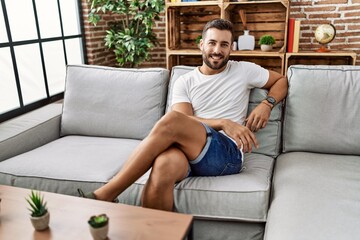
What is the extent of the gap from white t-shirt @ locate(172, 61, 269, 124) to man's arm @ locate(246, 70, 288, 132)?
2.0 inches

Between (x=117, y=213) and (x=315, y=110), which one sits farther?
(x=315, y=110)

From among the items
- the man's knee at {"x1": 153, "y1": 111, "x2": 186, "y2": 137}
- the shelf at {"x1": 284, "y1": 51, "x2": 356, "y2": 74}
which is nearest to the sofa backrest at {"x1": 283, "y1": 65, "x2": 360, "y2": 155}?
the man's knee at {"x1": 153, "y1": 111, "x2": 186, "y2": 137}

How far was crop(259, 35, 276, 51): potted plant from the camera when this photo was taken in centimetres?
305

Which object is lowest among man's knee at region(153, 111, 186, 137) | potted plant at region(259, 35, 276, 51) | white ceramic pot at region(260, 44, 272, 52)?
man's knee at region(153, 111, 186, 137)

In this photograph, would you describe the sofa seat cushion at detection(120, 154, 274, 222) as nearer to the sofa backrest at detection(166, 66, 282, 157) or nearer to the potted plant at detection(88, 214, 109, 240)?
the sofa backrest at detection(166, 66, 282, 157)

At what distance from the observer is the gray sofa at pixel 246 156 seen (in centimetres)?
142

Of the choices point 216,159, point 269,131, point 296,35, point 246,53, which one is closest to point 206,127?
point 216,159

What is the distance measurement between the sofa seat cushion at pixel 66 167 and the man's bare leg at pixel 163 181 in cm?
29

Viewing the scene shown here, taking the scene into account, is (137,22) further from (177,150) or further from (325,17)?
(177,150)

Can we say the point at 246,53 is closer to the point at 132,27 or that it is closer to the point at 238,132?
the point at 132,27

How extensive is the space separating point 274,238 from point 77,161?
1095mm

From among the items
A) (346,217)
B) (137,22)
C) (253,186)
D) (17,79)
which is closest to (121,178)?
(253,186)

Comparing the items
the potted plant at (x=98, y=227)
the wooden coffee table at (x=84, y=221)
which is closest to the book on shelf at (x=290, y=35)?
the wooden coffee table at (x=84, y=221)

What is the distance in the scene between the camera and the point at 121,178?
4.80ft
